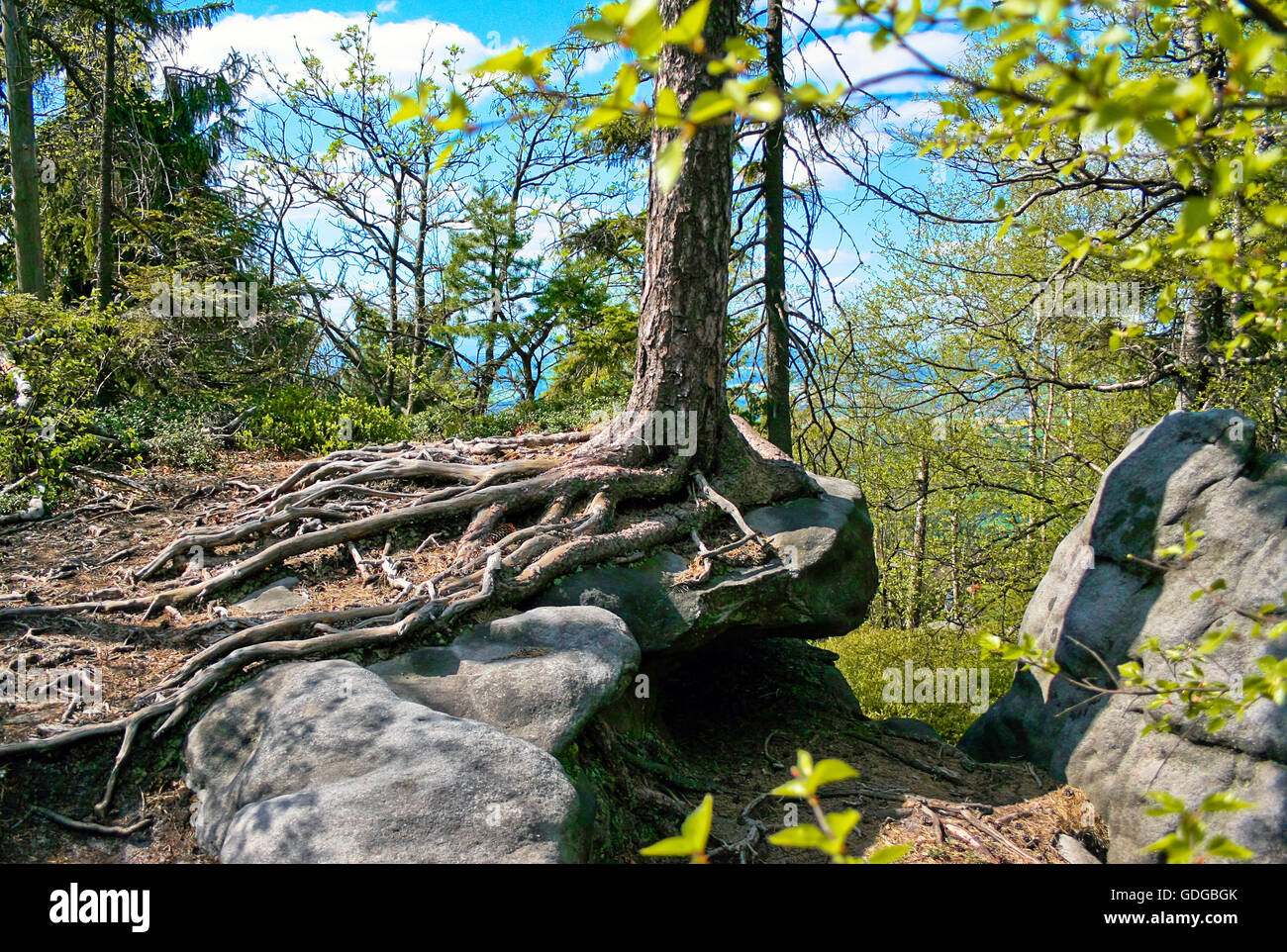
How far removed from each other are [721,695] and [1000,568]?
937 cm

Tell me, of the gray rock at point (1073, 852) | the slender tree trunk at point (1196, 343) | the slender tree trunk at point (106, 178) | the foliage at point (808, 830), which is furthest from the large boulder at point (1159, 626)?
the slender tree trunk at point (106, 178)

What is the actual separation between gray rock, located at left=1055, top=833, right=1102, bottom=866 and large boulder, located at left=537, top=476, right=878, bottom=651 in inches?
96.9

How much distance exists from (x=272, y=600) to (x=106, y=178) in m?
12.7

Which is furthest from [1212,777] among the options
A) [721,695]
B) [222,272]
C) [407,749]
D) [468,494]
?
[222,272]

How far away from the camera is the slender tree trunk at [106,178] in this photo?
14.8m

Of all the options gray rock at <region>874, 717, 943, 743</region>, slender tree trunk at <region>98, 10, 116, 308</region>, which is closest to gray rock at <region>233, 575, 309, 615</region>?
gray rock at <region>874, 717, 943, 743</region>

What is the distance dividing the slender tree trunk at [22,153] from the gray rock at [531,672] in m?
12.2

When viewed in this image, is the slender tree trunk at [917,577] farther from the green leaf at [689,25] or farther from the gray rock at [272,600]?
the green leaf at [689,25]

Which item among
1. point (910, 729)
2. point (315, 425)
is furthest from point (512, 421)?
point (910, 729)

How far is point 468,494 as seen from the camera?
7207 mm

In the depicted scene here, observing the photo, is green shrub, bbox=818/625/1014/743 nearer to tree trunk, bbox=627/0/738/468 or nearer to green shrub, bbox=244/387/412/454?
tree trunk, bbox=627/0/738/468

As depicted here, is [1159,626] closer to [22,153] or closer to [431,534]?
[431,534]

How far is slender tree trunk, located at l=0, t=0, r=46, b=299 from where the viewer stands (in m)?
13.6

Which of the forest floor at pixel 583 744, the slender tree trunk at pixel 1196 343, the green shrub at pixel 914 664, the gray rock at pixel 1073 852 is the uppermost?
the slender tree trunk at pixel 1196 343
